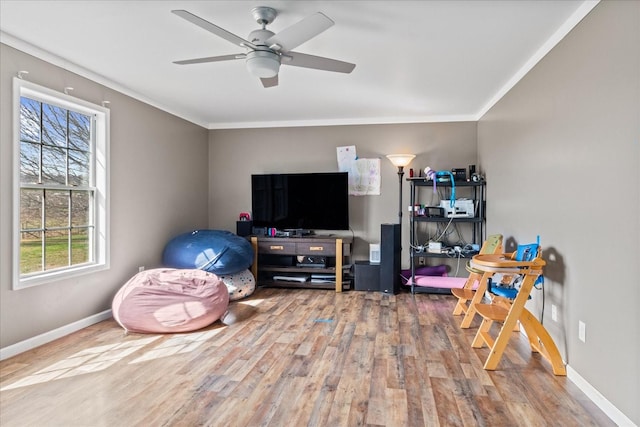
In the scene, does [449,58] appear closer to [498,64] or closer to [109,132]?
[498,64]

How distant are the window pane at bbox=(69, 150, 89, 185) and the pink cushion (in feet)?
12.6

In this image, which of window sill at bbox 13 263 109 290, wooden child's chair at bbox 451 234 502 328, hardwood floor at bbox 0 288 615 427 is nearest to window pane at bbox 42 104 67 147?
window sill at bbox 13 263 109 290

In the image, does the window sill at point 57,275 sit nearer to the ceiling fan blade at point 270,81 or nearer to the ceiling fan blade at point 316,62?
the ceiling fan blade at point 270,81

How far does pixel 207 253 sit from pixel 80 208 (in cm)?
136

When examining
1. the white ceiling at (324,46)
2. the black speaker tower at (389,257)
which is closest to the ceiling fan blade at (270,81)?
the white ceiling at (324,46)

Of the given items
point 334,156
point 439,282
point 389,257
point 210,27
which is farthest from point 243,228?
point 210,27

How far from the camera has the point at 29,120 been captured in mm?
3078

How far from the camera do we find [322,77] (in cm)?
363

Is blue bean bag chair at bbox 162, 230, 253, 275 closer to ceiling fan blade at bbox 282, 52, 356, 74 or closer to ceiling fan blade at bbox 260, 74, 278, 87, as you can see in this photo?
ceiling fan blade at bbox 260, 74, 278, 87

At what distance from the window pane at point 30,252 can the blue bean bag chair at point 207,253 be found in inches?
57.2

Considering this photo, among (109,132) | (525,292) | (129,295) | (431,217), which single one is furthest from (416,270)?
(109,132)

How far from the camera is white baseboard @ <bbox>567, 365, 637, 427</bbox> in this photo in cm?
191

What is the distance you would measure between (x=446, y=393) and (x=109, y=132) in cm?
372

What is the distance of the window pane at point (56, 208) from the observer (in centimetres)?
323
